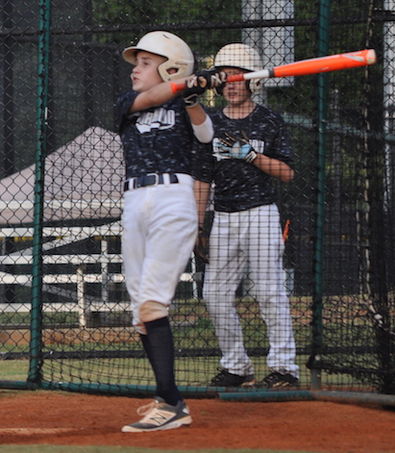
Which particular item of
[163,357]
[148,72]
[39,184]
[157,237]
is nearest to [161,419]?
[163,357]

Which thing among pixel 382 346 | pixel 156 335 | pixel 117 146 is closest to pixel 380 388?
pixel 382 346

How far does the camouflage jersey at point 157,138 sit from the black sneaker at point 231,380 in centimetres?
175

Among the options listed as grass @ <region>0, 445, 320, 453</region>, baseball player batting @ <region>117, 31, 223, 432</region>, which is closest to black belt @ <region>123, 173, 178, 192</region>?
baseball player batting @ <region>117, 31, 223, 432</region>

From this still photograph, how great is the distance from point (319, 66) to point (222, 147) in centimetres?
141

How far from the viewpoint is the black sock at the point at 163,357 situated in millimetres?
5094

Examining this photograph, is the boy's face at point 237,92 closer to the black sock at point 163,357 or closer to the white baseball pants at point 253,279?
the white baseball pants at point 253,279

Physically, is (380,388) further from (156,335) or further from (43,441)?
(43,441)

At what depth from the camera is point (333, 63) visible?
522 centimetres

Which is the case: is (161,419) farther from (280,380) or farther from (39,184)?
(39,184)

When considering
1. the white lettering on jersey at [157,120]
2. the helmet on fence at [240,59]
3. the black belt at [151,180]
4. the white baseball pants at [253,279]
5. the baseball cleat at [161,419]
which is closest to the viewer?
the baseball cleat at [161,419]

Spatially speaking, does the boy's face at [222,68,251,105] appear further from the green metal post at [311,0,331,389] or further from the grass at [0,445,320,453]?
the grass at [0,445,320,453]

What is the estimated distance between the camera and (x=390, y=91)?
7.02m

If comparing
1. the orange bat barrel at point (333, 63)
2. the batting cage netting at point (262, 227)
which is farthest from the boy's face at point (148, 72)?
the batting cage netting at point (262, 227)

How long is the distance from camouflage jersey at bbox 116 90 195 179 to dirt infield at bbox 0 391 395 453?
51.4 inches
